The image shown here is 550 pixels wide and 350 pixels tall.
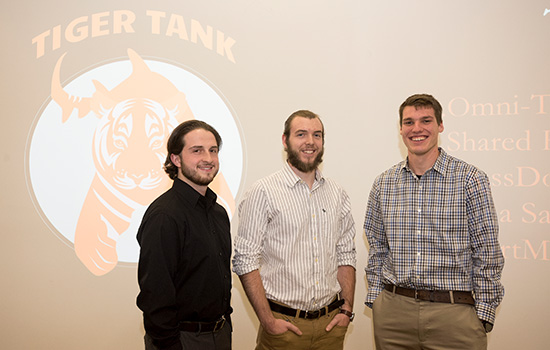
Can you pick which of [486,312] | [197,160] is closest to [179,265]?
[197,160]

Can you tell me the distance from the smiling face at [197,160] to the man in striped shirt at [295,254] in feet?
1.22

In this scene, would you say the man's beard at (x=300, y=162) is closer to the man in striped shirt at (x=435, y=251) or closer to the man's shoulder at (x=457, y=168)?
the man in striped shirt at (x=435, y=251)

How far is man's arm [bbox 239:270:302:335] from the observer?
7.83ft

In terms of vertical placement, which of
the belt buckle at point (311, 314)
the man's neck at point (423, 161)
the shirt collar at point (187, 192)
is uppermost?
the man's neck at point (423, 161)

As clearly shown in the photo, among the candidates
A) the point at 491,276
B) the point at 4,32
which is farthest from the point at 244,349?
the point at 4,32

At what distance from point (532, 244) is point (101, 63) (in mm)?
3803

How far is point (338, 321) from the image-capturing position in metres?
2.51

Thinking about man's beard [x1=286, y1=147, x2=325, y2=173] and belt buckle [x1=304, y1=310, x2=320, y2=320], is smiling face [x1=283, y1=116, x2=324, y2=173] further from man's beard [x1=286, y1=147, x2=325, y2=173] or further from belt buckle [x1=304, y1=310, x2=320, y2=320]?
belt buckle [x1=304, y1=310, x2=320, y2=320]

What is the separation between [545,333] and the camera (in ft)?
10.9

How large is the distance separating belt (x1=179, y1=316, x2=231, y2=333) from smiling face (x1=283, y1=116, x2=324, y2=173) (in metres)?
0.97

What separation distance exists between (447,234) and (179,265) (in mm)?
1423

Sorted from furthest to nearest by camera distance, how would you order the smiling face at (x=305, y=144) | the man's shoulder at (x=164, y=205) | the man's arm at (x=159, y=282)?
the smiling face at (x=305, y=144), the man's shoulder at (x=164, y=205), the man's arm at (x=159, y=282)

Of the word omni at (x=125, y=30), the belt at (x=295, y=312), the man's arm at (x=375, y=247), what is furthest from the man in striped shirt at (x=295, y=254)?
the word omni at (x=125, y=30)

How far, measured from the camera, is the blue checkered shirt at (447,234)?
7.46ft
